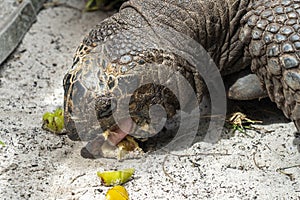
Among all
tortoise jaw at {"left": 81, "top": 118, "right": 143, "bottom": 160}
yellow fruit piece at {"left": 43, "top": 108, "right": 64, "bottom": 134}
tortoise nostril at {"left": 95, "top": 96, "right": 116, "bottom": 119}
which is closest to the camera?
tortoise nostril at {"left": 95, "top": 96, "right": 116, "bottom": 119}

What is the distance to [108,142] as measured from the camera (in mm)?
3447

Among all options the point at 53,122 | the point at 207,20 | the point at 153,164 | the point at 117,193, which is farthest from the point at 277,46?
the point at 53,122

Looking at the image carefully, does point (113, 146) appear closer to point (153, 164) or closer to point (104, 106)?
point (153, 164)

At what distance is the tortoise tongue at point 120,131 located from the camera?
3.33 m

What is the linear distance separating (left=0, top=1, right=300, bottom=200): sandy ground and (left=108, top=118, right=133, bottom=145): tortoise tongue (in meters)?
0.13

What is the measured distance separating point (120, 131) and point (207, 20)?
803 mm

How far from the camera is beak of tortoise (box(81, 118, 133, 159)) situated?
3.34 metres

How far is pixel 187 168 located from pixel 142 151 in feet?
0.91

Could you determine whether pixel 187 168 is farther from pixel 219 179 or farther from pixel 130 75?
pixel 130 75

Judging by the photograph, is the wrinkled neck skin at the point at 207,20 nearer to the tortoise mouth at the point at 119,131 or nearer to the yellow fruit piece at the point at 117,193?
the tortoise mouth at the point at 119,131

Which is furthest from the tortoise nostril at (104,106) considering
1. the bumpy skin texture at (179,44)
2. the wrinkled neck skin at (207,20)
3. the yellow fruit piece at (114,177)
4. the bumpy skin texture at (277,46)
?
the bumpy skin texture at (277,46)

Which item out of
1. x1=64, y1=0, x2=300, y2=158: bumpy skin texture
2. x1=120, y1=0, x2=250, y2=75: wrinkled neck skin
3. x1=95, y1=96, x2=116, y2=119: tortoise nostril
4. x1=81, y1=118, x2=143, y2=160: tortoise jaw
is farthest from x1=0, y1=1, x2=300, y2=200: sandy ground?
x1=120, y1=0, x2=250, y2=75: wrinkled neck skin

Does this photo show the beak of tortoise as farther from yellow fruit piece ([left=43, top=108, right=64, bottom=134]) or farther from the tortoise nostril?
yellow fruit piece ([left=43, top=108, right=64, bottom=134])

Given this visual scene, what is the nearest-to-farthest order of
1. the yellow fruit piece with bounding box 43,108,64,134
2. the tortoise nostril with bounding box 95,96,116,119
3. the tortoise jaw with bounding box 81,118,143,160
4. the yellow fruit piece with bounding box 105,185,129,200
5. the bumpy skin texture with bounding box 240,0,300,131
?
the yellow fruit piece with bounding box 105,185,129,200
the tortoise nostril with bounding box 95,96,116,119
the bumpy skin texture with bounding box 240,0,300,131
the tortoise jaw with bounding box 81,118,143,160
the yellow fruit piece with bounding box 43,108,64,134
